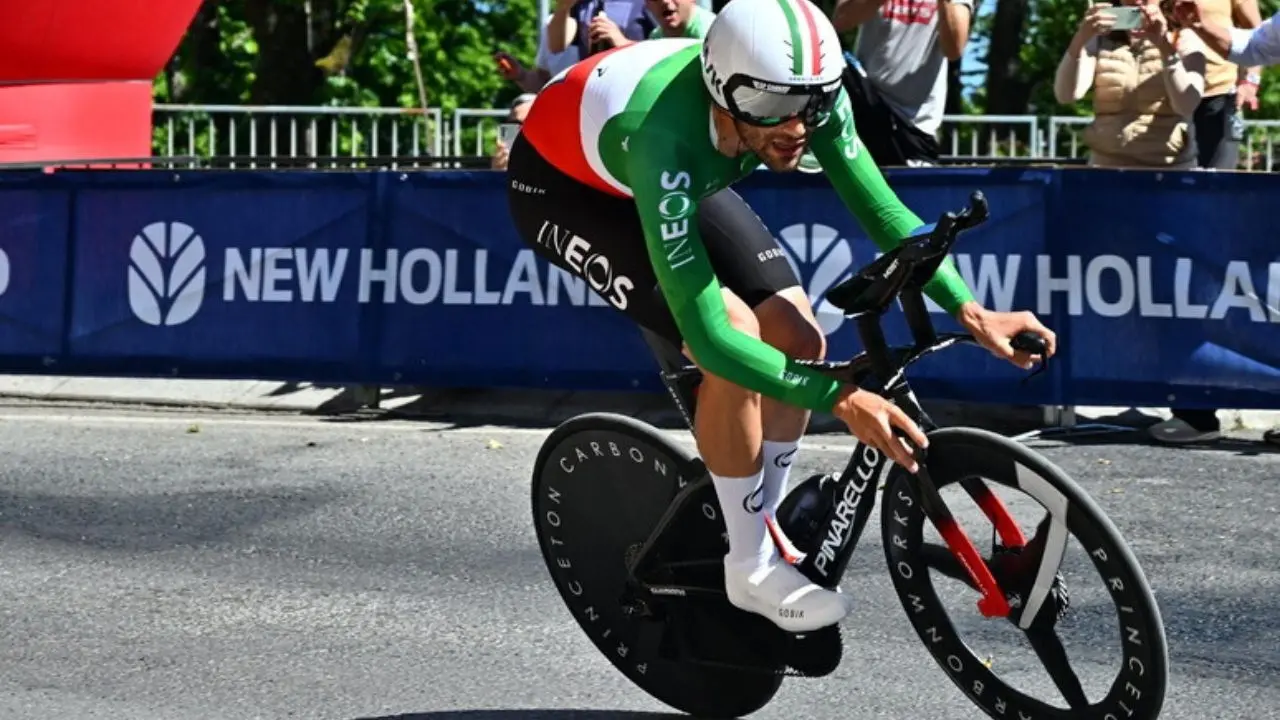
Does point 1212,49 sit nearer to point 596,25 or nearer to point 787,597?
point 596,25

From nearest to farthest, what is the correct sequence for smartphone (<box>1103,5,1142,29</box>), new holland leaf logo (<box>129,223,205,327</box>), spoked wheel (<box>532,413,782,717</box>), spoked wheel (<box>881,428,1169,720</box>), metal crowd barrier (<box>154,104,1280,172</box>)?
1. spoked wheel (<box>881,428,1169,720</box>)
2. spoked wheel (<box>532,413,782,717</box>)
3. smartphone (<box>1103,5,1142,29</box>)
4. new holland leaf logo (<box>129,223,205,327</box>)
5. metal crowd barrier (<box>154,104,1280,172</box>)

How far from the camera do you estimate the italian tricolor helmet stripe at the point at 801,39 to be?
4.75 metres

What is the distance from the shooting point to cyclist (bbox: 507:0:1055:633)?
15.7 ft

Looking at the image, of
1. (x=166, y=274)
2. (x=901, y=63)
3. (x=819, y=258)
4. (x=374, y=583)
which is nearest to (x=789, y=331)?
(x=374, y=583)

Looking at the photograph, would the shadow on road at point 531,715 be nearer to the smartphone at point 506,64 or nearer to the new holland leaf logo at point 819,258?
the new holland leaf logo at point 819,258

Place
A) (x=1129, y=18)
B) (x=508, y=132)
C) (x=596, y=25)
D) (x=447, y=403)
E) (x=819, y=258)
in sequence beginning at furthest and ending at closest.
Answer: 1. (x=508, y=132)
2. (x=447, y=403)
3. (x=596, y=25)
4. (x=1129, y=18)
5. (x=819, y=258)

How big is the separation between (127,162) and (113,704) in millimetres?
8784

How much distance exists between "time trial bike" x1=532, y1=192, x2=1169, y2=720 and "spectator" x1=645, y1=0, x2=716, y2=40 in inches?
203

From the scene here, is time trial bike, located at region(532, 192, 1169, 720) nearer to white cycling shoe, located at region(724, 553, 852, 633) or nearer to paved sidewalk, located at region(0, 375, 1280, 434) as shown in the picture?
white cycling shoe, located at region(724, 553, 852, 633)

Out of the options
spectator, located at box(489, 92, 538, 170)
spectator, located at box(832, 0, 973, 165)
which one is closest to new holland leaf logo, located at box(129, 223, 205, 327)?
spectator, located at box(489, 92, 538, 170)

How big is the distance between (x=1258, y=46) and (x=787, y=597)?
5.18 meters

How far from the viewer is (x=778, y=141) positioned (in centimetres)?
486

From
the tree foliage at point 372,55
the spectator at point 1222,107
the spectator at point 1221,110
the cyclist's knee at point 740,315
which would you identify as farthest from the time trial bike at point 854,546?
the tree foliage at point 372,55

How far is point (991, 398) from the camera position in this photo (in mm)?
10203
